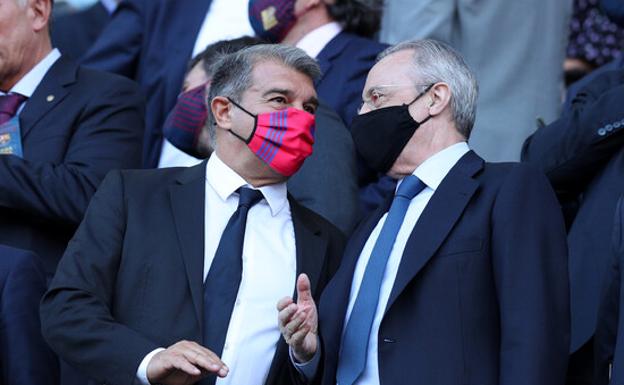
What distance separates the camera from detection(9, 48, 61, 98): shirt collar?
19.4 feet

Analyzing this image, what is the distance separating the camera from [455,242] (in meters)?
4.46

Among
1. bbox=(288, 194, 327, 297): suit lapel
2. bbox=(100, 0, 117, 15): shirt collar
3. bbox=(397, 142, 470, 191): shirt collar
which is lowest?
bbox=(288, 194, 327, 297): suit lapel

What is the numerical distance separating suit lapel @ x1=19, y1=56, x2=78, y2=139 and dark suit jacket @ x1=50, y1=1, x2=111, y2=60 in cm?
273

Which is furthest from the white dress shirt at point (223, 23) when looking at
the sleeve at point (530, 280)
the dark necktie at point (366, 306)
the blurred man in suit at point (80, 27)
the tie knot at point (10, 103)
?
the sleeve at point (530, 280)

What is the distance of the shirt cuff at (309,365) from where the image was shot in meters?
4.61

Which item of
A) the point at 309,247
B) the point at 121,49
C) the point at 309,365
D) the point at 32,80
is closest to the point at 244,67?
the point at 309,247

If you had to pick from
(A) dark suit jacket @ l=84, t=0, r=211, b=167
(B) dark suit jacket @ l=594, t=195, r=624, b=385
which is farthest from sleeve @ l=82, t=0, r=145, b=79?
(B) dark suit jacket @ l=594, t=195, r=624, b=385

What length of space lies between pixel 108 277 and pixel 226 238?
1.40 feet

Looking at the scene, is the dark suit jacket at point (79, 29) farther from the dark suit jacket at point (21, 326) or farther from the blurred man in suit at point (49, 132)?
the dark suit jacket at point (21, 326)

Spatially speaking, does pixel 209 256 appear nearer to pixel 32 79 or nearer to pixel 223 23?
pixel 32 79

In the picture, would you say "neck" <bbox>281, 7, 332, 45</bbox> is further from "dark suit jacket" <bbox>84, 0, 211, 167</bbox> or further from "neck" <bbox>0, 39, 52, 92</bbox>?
"neck" <bbox>0, 39, 52, 92</bbox>

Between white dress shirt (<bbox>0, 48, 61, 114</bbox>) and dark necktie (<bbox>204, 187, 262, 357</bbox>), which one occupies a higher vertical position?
white dress shirt (<bbox>0, 48, 61, 114</bbox>)

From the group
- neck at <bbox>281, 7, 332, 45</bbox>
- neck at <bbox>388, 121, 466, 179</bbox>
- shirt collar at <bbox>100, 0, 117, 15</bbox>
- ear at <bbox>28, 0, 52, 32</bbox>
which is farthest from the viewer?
shirt collar at <bbox>100, 0, 117, 15</bbox>

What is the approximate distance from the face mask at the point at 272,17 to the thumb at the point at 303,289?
2.62 meters
